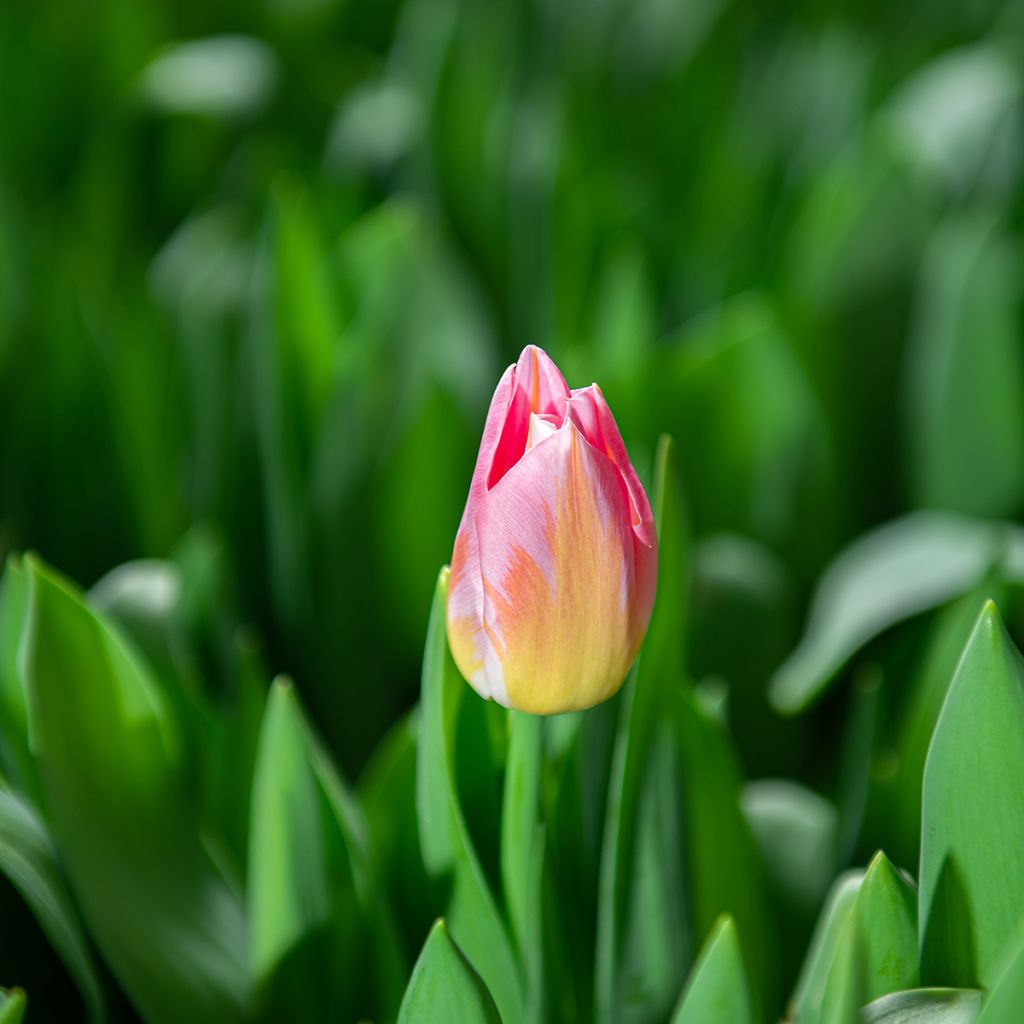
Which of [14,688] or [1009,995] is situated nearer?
[1009,995]

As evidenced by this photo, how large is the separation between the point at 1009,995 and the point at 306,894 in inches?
8.7

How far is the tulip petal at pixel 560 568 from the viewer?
340 millimetres

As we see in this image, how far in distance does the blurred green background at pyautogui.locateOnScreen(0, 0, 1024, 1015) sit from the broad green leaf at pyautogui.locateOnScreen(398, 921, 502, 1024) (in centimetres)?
20

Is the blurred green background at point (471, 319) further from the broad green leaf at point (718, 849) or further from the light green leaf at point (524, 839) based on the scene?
the light green leaf at point (524, 839)

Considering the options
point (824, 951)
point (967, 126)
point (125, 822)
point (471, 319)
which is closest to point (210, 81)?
point (471, 319)

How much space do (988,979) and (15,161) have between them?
0.86m

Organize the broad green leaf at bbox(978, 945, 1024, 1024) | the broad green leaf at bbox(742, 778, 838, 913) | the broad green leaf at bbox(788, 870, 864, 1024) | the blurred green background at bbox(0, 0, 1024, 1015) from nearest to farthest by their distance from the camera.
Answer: the broad green leaf at bbox(978, 945, 1024, 1024) < the broad green leaf at bbox(788, 870, 864, 1024) < the broad green leaf at bbox(742, 778, 838, 913) < the blurred green background at bbox(0, 0, 1024, 1015)

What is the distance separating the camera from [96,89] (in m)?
1.08

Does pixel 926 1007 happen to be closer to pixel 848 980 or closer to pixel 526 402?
pixel 848 980

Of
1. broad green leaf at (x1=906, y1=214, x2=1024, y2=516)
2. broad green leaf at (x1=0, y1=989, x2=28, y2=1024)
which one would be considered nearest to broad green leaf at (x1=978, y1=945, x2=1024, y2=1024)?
broad green leaf at (x1=0, y1=989, x2=28, y2=1024)

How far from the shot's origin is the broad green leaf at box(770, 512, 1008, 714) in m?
0.62

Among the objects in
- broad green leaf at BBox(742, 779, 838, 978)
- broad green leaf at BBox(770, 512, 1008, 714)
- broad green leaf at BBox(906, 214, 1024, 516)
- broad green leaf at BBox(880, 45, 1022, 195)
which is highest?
broad green leaf at BBox(880, 45, 1022, 195)

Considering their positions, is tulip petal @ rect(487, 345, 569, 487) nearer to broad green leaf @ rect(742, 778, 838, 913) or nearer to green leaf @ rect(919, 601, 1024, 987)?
green leaf @ rect(919, 601, 1024, 987)

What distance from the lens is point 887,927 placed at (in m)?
A: 0.39
